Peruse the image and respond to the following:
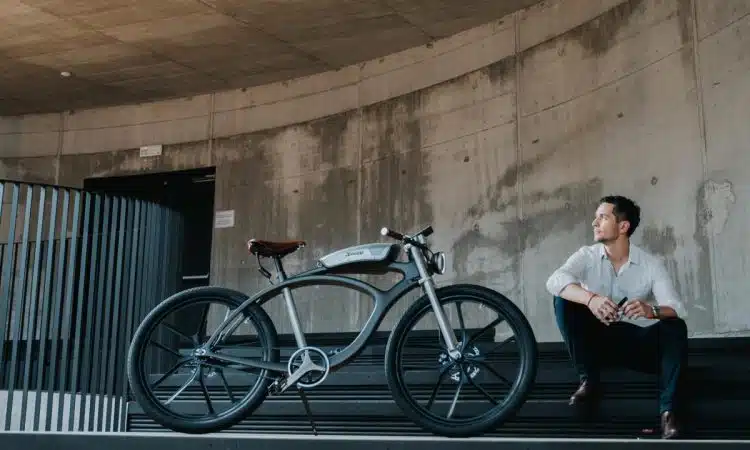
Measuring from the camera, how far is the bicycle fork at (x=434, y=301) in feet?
9.36

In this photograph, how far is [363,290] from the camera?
3068 mm

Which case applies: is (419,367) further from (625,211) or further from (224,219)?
(224,219)

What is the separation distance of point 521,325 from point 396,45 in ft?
16.2

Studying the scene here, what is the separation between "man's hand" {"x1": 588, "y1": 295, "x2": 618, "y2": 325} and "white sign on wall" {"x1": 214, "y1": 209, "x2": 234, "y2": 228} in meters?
5.70

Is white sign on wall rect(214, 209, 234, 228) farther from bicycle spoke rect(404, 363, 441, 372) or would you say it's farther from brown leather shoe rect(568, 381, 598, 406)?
brown leather shoe rect(568, 381, 598, 406)

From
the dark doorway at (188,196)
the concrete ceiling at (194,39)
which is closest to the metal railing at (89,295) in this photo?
the concrete ceiling at (194,39)

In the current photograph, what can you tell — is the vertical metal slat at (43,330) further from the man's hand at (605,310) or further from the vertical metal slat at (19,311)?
the man's hand at (605,310)

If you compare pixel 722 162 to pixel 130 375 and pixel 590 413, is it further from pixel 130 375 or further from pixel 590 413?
pixel 130 375

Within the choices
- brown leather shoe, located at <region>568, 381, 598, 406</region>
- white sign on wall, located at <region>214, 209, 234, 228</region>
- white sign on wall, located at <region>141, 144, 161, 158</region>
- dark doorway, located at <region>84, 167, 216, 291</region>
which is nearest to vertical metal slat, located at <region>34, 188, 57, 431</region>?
brown leather shoe, located at <region>568, 381, 598, 406</region>

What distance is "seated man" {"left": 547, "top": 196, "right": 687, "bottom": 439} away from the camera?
2930 mm

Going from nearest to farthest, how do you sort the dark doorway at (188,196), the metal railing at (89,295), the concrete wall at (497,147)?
the metal railing at (89,295) → the concrete wall at (497,147) → the dark doorway at (188,196)

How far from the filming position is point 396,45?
7336mm

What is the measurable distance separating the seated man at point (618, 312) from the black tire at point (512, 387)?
0.32 m

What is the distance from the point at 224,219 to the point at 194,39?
1932 mm
